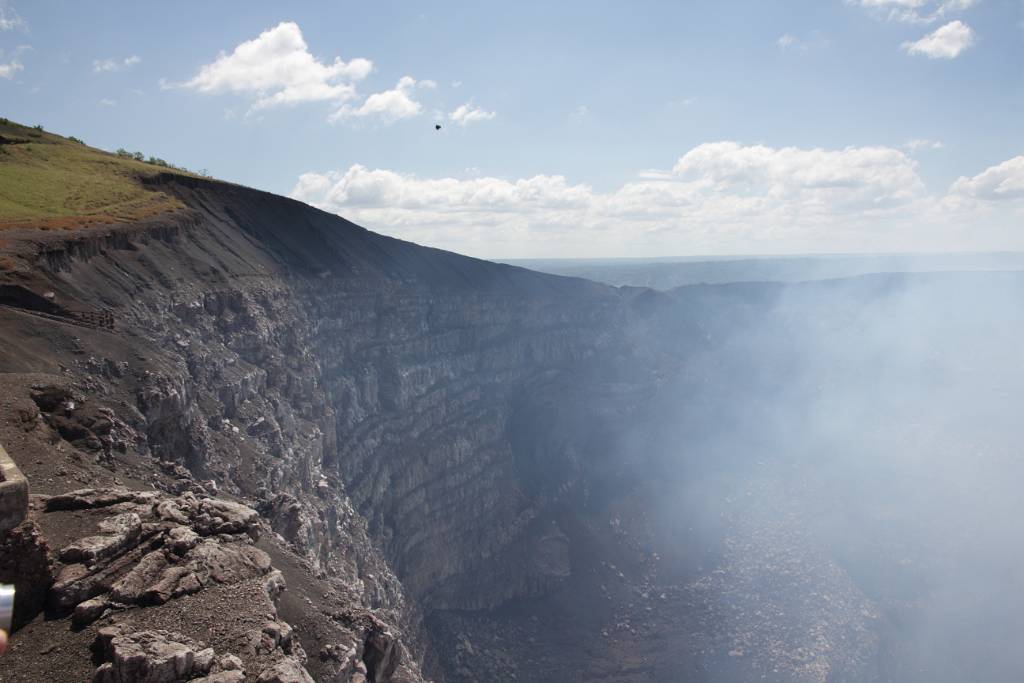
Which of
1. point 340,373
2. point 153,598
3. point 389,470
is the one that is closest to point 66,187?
point 340,373

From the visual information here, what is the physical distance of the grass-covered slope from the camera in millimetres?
43281

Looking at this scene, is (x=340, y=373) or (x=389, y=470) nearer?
(x=340, y=373)

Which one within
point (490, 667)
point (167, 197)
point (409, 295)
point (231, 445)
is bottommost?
point (490, 667)

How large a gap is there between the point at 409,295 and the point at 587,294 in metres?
35.7

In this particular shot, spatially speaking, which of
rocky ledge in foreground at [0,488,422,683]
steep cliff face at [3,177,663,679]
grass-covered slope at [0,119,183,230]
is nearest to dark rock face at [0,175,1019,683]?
rocky ledge in foreground at [0,488,422,683]

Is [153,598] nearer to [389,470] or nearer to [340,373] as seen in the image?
[340,373]

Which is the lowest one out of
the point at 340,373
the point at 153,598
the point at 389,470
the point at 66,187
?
the point at 389,470

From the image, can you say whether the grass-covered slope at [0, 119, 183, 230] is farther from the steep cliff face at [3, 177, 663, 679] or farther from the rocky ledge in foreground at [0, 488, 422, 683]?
the rocky ledge in foreground at [0, 488, 422, 683]

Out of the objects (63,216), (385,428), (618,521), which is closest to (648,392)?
(618,521)

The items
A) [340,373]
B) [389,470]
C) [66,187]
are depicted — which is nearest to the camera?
[66,187]

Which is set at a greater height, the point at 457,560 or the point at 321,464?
the point at 321,464

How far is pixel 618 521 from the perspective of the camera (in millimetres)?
70812

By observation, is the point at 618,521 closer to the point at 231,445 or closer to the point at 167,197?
the point at 231,445

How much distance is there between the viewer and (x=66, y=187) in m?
51.4
